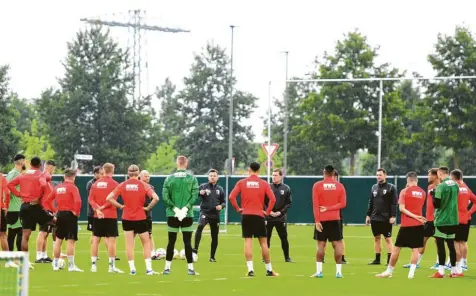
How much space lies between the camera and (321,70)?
79125mm

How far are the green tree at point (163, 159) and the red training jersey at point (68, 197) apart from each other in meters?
79.1

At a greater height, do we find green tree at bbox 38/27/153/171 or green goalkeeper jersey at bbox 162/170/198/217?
green tree at bbox 38/27/153/171

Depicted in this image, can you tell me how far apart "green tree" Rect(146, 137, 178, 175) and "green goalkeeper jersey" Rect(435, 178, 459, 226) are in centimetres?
8052

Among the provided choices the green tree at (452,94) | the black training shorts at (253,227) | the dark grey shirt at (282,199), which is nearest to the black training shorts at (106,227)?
the black training shorts at (253,227)

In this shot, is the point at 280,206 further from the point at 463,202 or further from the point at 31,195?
the point at 31,195

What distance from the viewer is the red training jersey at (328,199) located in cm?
2138

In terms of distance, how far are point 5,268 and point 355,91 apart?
57.5 metres

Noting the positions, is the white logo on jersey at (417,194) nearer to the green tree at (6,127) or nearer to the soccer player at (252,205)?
the soccer player at (252,205)

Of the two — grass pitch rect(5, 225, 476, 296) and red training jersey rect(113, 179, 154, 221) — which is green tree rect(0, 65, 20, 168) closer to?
grass pitch rect(5, 225, 476, 296)

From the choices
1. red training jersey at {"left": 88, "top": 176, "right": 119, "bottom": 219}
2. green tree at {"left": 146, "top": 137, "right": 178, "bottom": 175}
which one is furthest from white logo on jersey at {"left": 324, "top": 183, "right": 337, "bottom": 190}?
green tree at {"left": 146, "top": 137, "right": 178, "bottom": 175}

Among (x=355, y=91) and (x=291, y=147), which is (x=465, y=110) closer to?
(x=355, y=91)

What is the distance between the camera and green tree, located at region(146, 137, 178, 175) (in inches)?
4048

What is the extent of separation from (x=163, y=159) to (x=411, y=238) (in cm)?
8180

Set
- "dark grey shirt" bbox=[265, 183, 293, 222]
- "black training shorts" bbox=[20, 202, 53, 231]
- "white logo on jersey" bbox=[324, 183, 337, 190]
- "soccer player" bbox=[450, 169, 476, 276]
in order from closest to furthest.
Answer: "white logo on jersey" bbox=[324, 183, 337, 190] < "soccer player" bbox=[450, 169, 476, 276] < "black training shorts" bbox=[20, 202, 53, 231] < "dark grey shirt" bbox=[265, 183, 293, 222]
